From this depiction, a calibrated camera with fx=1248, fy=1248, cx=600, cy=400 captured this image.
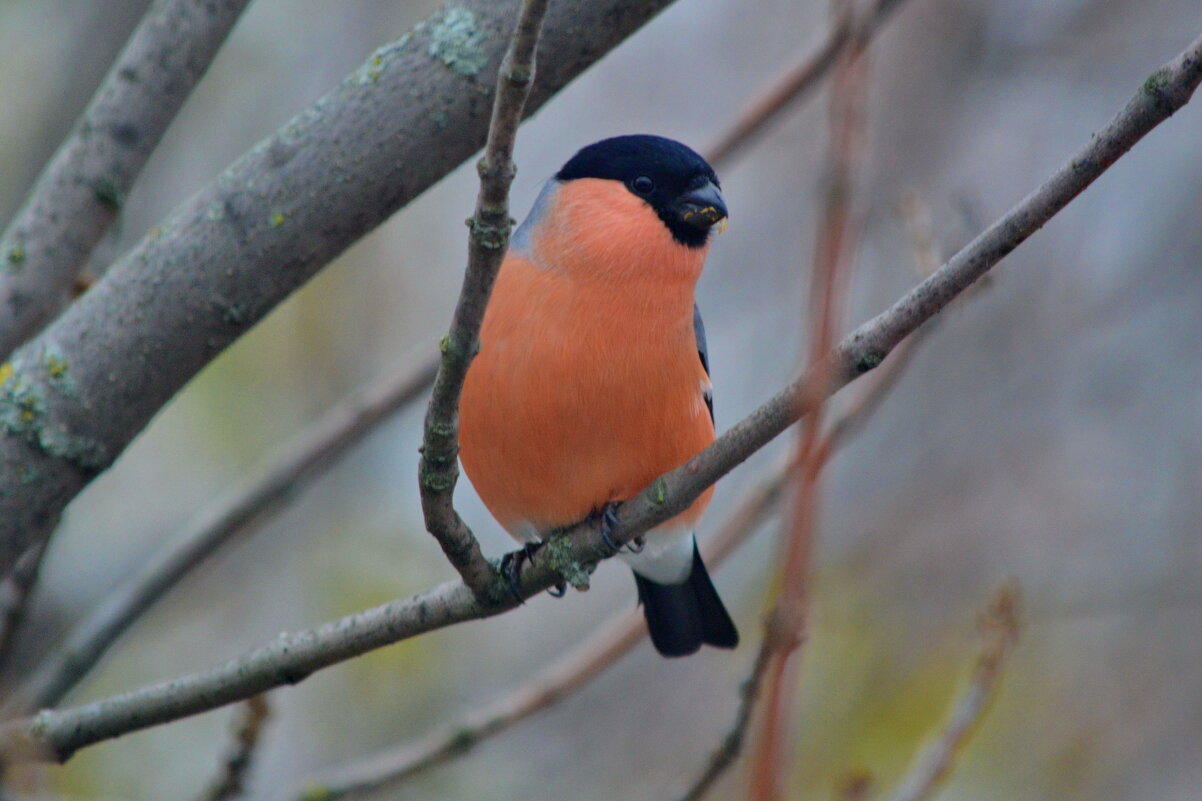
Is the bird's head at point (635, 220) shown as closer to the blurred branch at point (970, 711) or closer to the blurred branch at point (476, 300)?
the blurred branch at point (476, 300)

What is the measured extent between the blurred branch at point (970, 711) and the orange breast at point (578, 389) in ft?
2.70

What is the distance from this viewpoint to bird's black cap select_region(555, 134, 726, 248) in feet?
10.3

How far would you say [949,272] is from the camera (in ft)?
6.02

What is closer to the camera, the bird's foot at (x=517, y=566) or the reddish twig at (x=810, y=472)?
the reddish twig at (x=810, y=472)

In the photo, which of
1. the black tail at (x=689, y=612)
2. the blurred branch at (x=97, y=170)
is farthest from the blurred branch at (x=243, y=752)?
the black tail at (x=689, y=612)

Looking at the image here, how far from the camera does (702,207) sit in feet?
10.3

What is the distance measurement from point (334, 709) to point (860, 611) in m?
2.67

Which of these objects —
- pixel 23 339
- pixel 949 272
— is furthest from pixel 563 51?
pixel 23 339

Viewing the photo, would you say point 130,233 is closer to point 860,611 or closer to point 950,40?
point 860,611

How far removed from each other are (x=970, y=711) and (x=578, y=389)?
3.72 ft

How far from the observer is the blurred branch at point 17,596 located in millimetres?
2926

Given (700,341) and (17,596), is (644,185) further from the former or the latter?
(17,596)

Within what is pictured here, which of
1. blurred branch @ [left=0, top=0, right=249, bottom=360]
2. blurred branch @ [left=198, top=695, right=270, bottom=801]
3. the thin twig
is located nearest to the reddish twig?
the thin twig

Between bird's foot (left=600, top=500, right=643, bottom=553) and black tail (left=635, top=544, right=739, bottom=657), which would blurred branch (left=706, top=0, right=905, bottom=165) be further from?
black tail (left=635, top=544, right=739, bottom=657)
